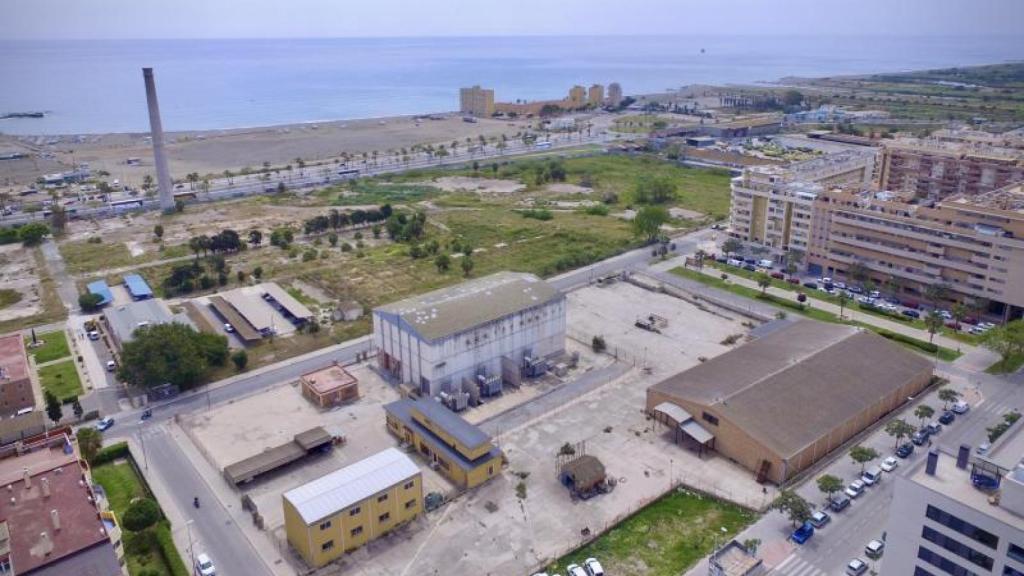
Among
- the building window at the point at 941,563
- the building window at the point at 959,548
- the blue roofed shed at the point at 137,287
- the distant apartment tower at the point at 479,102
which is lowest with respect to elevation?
the blue roofed shed at the point at 137,287

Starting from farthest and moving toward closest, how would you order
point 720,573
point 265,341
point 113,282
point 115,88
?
point 115,88 < point 113,282 < point 265,341 < point 720,573

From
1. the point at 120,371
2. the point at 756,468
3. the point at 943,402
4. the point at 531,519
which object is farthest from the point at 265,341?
the point at 943,402

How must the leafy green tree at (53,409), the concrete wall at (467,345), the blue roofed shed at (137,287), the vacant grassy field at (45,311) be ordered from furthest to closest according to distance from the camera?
the blue roofed shed at (137,287), the vacant grassy field at (45,311), the concrete wall at (467,345), the leafy green tree at (53,409)

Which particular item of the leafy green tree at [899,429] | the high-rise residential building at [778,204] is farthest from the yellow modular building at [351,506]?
the high-rise residential building at [778,204]

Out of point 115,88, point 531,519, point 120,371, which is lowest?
point 531,519

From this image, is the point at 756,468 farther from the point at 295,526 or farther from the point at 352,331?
the point at 352,331

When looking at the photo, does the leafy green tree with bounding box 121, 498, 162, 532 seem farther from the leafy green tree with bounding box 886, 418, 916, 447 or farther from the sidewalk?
the sidewalk

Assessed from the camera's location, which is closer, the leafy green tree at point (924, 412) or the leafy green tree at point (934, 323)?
the leafy green tree at point (924, 412)

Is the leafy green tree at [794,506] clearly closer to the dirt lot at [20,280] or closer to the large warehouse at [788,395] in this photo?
the large warehouse at [788,395]
